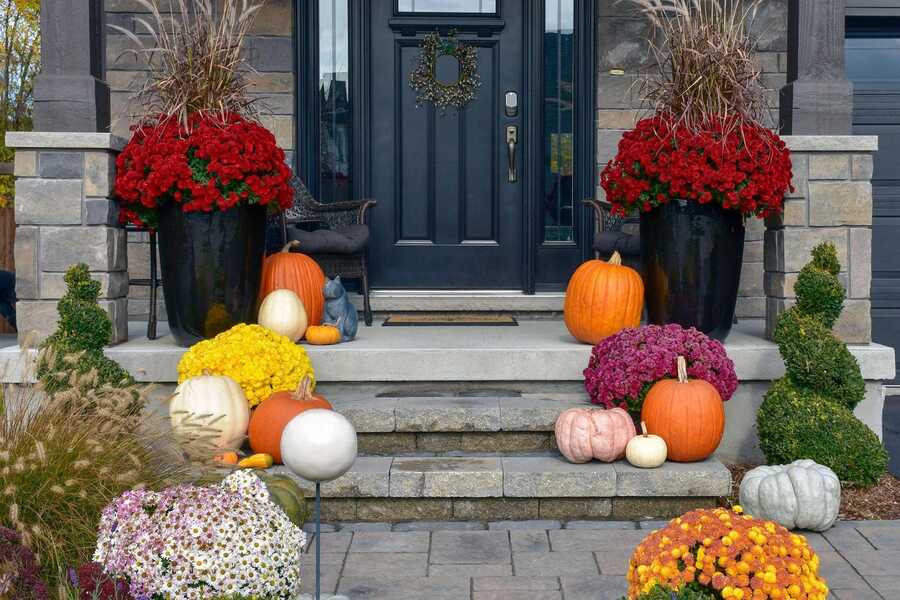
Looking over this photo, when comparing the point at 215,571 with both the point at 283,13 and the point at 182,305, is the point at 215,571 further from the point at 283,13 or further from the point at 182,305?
the point at 283,13

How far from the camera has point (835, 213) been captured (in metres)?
4.82

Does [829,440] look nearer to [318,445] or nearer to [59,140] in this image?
[318,445]

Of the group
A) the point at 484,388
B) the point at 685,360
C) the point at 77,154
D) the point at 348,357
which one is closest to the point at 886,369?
the point at 685,360

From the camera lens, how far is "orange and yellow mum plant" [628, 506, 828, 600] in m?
2.39

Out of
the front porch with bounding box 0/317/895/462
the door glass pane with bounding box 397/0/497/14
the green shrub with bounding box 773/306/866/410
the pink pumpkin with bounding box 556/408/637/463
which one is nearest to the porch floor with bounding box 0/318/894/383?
the front porch with bounding box 0/317/895/462

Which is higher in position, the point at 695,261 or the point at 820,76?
the point at 820,76

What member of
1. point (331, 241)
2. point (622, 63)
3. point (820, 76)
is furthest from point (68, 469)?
point (622, 63)

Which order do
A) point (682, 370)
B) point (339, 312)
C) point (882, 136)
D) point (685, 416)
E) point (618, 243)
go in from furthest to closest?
1. point (882, 136)
2. point (618, 243)
3. point (339, 312)
4. point (682, 370)
5. point (685, 416)

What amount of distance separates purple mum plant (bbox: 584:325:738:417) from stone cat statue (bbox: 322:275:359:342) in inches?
50.7

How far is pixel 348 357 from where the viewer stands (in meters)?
4.63

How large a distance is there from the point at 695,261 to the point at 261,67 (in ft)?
9.85

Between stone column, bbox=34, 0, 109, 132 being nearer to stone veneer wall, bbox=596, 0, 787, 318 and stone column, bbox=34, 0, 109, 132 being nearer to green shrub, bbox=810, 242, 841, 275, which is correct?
stone veneer wall, bbox=596, 0, 787, 318

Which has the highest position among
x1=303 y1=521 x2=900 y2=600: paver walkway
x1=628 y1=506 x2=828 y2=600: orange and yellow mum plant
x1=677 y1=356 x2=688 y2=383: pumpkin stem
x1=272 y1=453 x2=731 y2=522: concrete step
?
x1=677 y1=356 x2=688 y2=383: pumpkin stem

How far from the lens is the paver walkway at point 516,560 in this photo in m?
3.12
